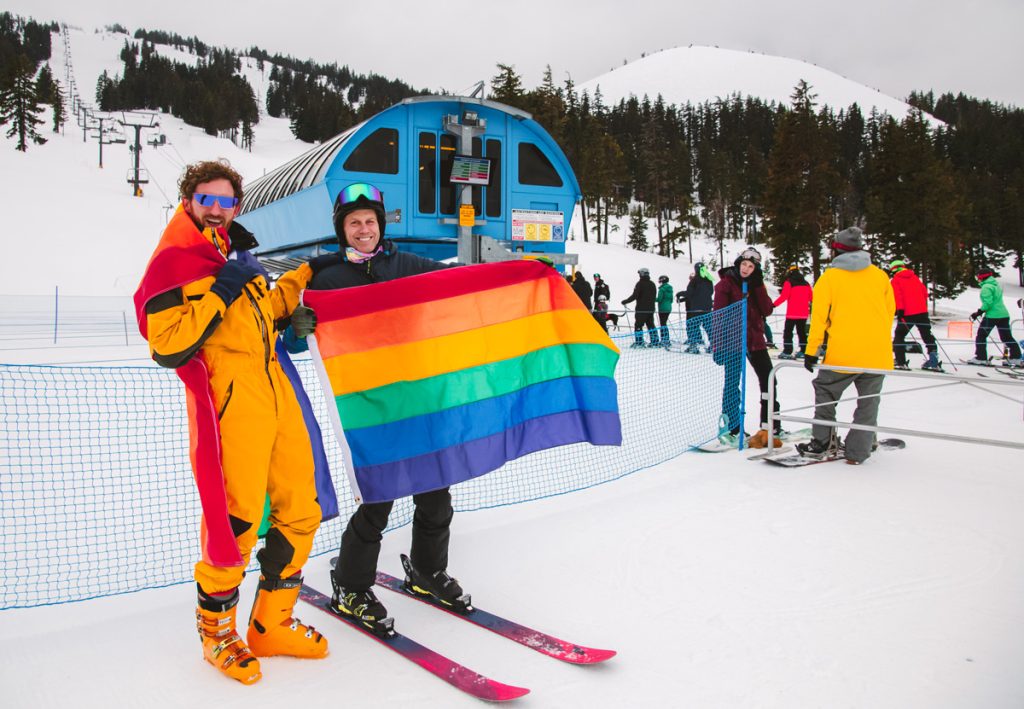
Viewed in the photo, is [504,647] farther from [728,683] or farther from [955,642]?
[955,642]

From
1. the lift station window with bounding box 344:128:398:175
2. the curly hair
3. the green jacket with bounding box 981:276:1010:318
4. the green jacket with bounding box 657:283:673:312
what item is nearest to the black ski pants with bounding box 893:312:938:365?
the green jacket with bounding box 981:276:1010:318

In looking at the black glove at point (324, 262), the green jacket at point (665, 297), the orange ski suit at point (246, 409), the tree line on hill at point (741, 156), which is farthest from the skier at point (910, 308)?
the tree line on hill at point (741, 156)

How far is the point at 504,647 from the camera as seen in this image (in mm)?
2889

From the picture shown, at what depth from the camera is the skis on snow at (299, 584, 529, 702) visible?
2471mm

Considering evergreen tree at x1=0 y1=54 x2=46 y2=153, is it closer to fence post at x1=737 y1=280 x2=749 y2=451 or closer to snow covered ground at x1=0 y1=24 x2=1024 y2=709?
fence post at x1=737 y1=280 x2=749 y2=451

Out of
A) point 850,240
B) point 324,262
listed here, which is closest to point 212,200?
point 324,262

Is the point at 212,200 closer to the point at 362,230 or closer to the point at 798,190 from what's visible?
the point at 362,230

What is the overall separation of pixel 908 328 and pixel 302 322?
41.5 feet

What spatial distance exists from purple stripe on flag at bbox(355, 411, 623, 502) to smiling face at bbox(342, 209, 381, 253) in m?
1.05

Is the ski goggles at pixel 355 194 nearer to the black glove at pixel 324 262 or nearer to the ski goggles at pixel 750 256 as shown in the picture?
the black glove at pixel 324 262

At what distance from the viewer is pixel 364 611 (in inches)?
118

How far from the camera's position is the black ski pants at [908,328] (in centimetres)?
1157

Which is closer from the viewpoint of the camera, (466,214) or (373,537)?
(373,537)

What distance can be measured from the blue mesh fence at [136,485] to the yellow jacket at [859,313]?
37.7 inches
